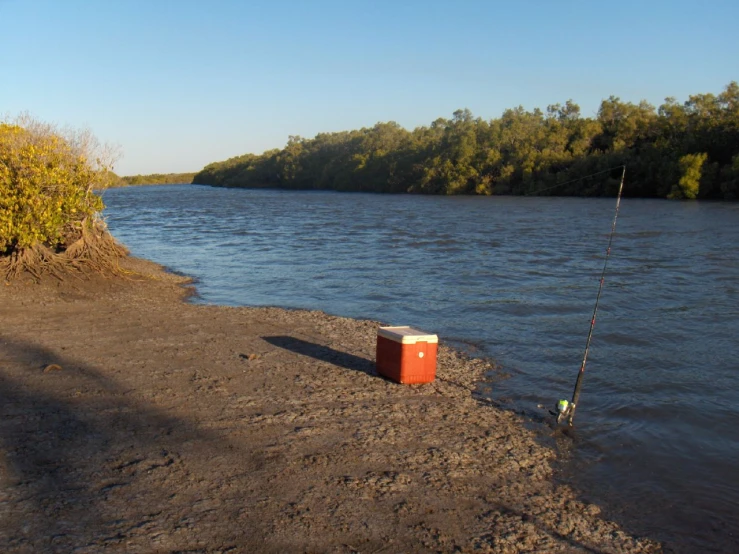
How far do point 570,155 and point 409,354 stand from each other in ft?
217

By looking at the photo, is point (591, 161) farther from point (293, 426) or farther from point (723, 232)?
point (293, 426)

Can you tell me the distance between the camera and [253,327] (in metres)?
12.1

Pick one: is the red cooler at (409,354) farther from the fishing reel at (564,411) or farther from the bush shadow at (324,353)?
the fishing reel at (564,411)

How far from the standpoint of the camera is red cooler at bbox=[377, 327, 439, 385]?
8.52 metres

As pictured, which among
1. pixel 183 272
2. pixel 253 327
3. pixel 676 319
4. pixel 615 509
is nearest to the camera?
pixel 615 509

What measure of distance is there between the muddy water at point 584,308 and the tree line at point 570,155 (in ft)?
63.7

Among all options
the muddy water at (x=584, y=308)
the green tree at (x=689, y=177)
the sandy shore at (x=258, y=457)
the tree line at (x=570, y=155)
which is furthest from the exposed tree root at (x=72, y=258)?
the green tree at (x=689, y=177)

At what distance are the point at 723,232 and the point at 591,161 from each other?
3645 centimetres

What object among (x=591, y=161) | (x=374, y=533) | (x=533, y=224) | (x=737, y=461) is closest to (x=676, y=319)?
(x=737, y=461)

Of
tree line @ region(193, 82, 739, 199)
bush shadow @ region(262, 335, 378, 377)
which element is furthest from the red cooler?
tree line @ region(193, 82, 739, 199)

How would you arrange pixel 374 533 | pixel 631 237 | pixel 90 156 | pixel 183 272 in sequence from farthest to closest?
pixel 631 237, pixel 183 272, pixel 90 156, pixel 374 533

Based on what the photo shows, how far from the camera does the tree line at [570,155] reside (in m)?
56.8

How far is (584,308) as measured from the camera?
50.4 feet

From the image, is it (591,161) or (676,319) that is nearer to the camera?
(676,319)
